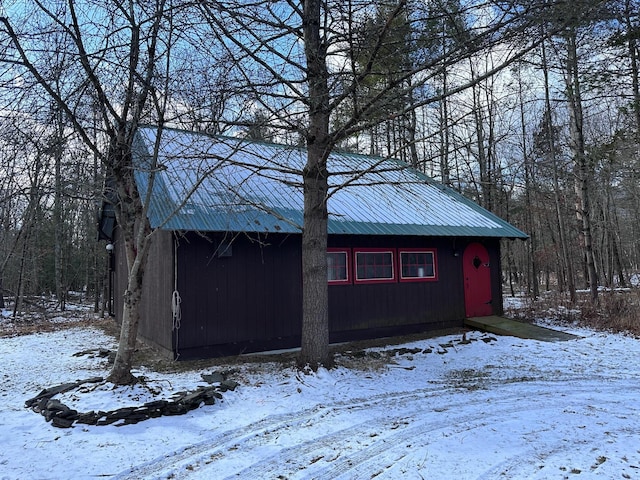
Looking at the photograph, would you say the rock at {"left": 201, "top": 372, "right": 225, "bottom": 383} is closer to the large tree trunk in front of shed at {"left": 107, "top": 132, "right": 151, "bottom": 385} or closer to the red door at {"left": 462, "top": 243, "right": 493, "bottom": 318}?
the large tree trunk in front of shed at {"left": 107, "top": 132, "right": 151, "bottom": 385}

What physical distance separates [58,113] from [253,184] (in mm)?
4409

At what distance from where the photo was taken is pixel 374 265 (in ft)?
32.2

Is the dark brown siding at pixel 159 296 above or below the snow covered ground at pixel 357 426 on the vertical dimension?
above

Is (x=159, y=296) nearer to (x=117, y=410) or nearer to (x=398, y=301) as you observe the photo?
(x=117, y=410)

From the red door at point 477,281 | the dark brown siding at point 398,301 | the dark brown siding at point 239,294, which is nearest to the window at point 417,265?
the dark brown siding at point 398,301

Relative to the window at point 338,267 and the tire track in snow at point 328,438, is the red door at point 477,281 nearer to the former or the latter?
the window at point 338,267

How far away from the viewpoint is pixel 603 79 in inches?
411

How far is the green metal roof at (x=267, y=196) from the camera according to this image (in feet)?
21.5

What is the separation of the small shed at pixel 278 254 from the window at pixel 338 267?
0.02 m

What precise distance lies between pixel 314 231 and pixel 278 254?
2.18 metres

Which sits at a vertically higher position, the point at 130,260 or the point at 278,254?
the point at 278,254

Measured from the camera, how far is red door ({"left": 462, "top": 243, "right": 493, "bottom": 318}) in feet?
36.6

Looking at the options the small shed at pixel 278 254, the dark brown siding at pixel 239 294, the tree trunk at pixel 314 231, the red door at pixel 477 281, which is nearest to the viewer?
the tree trunk at pixel 314 231

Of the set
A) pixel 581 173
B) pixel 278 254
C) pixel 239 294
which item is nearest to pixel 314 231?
pixel 278 254
